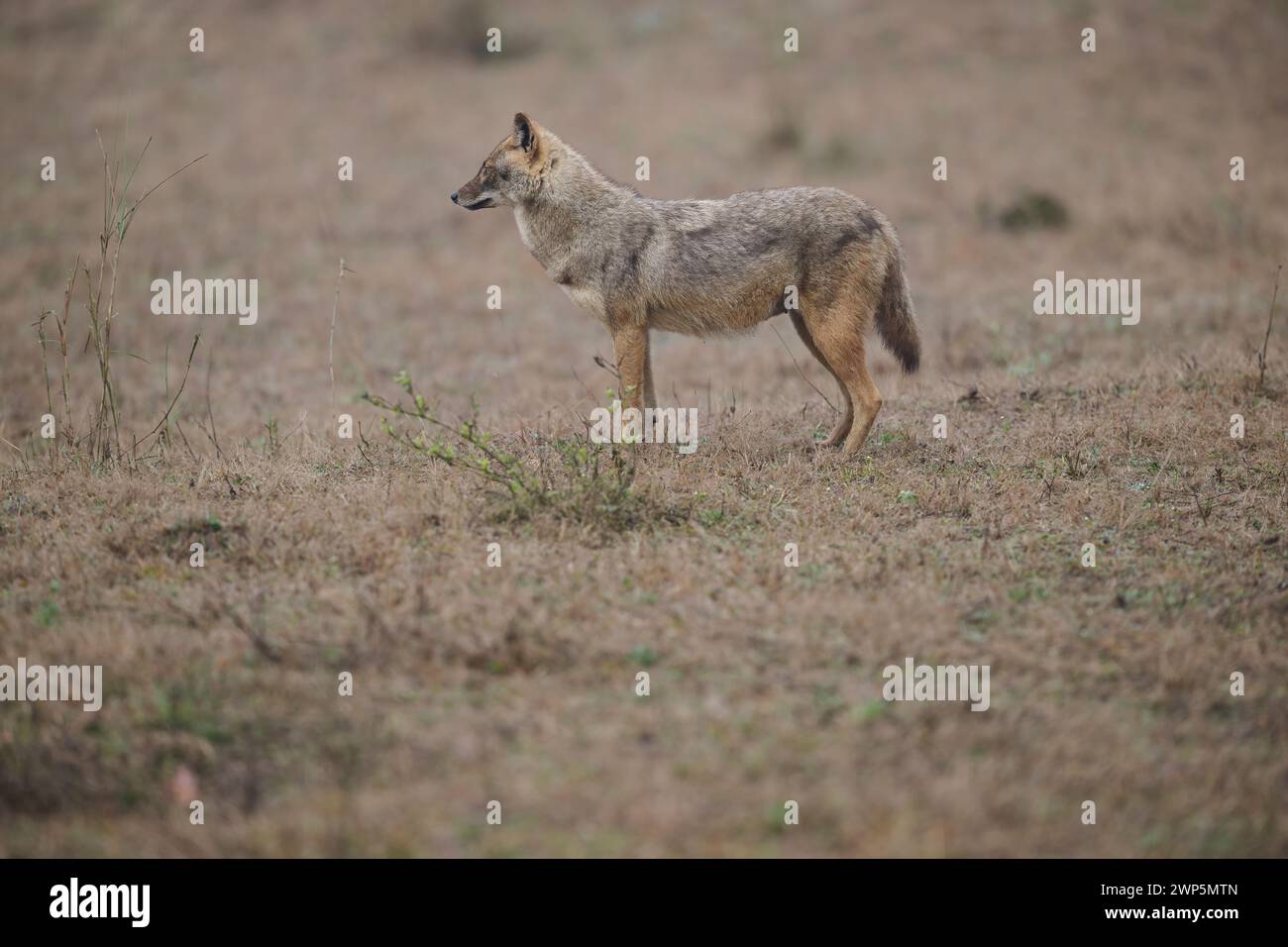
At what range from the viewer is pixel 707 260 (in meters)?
7.61

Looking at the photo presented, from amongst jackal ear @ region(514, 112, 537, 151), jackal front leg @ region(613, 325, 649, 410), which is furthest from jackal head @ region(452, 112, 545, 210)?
jackal front leg @ region(613, 325, 649, 410)

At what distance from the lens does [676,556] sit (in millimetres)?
6176

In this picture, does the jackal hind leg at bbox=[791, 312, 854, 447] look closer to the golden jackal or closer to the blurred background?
the golden jackal

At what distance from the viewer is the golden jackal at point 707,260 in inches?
298

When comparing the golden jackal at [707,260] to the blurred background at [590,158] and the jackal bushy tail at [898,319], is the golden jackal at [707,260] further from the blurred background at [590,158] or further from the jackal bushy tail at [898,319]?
the blurred background at [590,158]

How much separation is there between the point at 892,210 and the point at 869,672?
44.3ft

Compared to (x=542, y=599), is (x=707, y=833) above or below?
below

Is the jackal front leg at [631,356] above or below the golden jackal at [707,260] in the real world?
below

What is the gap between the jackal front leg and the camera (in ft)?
25.3

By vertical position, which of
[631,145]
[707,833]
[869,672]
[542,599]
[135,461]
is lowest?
[707,833]

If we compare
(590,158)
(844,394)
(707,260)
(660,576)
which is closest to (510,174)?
(707,260)

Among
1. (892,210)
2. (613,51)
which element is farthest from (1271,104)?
(613,51)

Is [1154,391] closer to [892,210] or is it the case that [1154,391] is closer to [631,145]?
[892,210]

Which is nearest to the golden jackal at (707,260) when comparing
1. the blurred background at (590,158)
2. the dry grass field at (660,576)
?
the dry grass field at (660,576)
